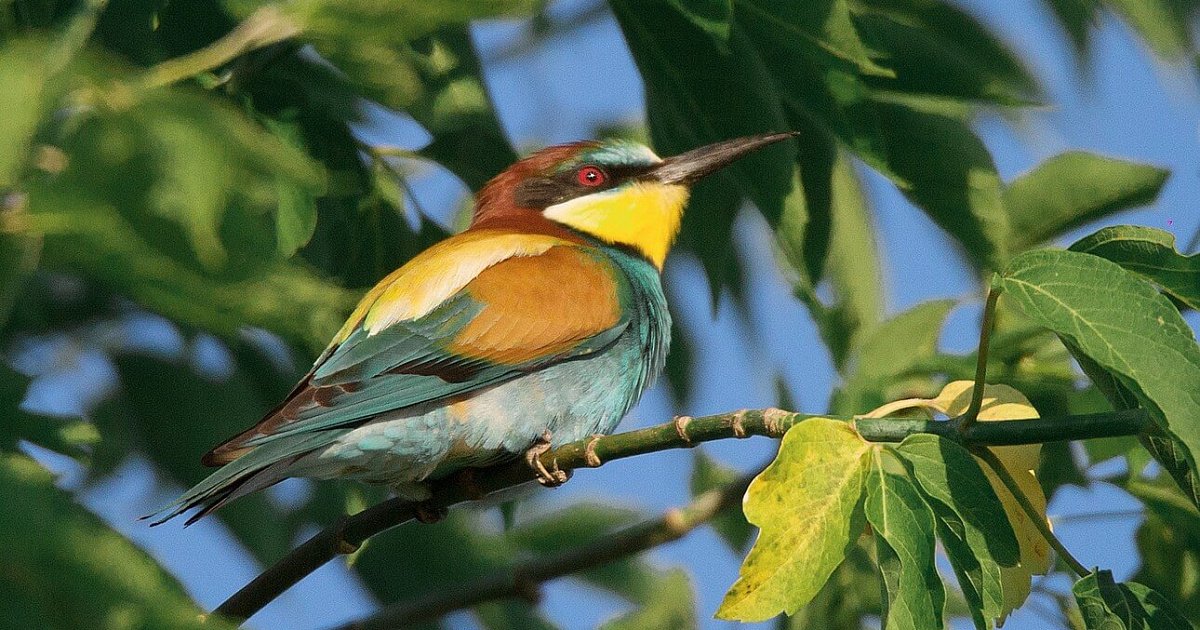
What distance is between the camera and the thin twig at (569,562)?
107 inches

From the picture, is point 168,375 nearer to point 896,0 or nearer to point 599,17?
point 599,17

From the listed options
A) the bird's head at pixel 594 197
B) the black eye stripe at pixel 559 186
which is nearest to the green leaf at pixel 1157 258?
the bird's head at pixel 594 197

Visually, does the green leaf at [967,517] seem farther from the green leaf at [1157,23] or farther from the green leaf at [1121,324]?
the green leaf at [1157,23]

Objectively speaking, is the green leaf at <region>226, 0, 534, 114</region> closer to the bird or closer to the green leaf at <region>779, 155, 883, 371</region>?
the bird

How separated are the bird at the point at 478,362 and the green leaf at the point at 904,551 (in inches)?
40.0

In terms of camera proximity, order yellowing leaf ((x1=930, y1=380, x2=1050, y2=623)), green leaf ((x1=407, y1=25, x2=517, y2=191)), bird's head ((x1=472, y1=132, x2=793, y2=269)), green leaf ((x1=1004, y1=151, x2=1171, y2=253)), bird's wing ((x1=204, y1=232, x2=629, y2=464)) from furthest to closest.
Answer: bird's head ((x1=472, y1=132, x2=793, y2=269))
green leaf ((x1=1004, y1=151, x2=1171, y2=253))
green leaf ((x1=407, y1=25, x2=517, y2=191))
bird's wing ((x1=204, y1=232, x2=629, y2=464))
yellowing leaf ((x1=930, y1=380, x2=1050, y2=623))

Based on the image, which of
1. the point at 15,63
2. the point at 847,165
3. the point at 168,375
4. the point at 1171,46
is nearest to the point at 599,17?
the point at 847,165

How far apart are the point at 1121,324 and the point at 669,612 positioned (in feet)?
4.45

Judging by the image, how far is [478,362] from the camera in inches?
120

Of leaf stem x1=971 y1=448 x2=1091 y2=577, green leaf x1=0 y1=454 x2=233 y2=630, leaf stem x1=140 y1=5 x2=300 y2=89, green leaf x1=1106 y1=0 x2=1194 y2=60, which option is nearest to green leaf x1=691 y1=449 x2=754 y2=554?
green leaf x1=1106 y1=0 x2=1194 y2=60

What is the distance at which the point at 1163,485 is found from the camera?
8.97ft

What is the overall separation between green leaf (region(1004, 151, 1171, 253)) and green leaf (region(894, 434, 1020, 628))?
1.34 meters

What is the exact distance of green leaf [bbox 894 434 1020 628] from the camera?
1766 millimetres

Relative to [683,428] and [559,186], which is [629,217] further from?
[683,428]
